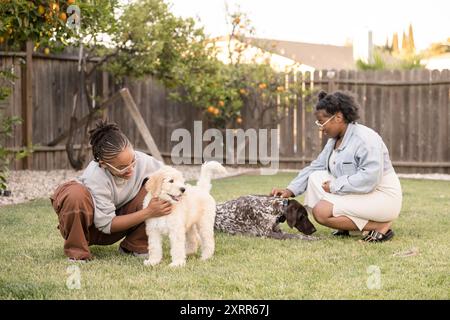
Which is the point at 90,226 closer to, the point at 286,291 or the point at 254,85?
the point at 286,291

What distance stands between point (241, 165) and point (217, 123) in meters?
1.12

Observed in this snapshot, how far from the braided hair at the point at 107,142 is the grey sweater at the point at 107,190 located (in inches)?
5.6

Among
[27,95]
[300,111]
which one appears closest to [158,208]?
[27,95]

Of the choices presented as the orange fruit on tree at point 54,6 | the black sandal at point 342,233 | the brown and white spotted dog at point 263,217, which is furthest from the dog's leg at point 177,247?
the orange fruit on tree at point 54,6

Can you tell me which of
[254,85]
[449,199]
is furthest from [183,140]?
[449,199]

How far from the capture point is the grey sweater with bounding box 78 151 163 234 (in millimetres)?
5430

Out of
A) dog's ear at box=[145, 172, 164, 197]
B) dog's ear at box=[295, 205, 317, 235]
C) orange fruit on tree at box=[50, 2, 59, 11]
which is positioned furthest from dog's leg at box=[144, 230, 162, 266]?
orange fruit on tree at box=[50, 2, 59, 11]

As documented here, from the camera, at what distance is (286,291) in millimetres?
4484

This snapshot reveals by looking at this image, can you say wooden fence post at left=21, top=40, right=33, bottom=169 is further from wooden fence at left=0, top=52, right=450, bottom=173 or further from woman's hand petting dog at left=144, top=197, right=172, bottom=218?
woman's hand petting dog at left=144, top=197, right=172, bottom=218

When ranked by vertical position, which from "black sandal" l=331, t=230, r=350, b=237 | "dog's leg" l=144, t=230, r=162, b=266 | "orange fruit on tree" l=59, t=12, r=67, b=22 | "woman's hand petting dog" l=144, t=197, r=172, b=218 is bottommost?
"black sandal" l=331, t=230, r=350, b=237

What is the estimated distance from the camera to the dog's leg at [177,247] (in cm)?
525

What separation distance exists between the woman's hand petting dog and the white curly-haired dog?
3 cm
